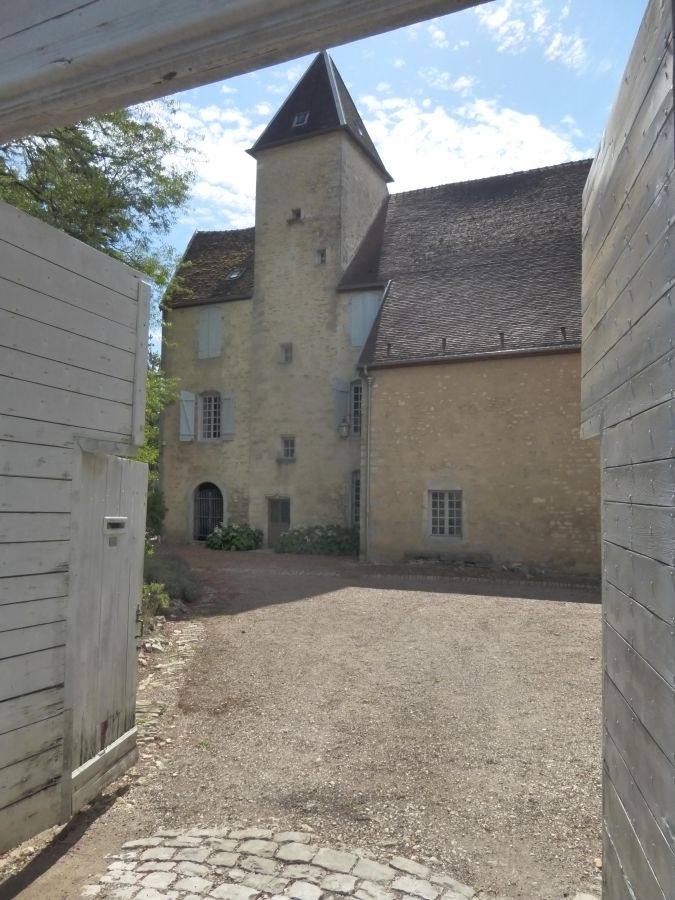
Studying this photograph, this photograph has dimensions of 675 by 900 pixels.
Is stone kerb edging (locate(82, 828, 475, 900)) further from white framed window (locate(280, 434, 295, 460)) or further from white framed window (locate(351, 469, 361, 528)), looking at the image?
white framed window (locate(280, 434, 295, 460))

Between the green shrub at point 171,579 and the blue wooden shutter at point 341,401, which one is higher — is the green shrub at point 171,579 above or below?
below

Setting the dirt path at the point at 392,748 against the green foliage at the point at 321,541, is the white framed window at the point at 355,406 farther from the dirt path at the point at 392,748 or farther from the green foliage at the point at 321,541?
the dirt path at the point at 392,748

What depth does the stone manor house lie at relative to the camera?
14.1 m

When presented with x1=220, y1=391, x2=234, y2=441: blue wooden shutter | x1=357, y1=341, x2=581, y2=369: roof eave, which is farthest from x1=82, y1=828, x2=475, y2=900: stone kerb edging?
x1=220, y1=391, x2=234, y2=441: blue wooden shutter

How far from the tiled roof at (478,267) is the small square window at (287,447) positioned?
13.6 ft

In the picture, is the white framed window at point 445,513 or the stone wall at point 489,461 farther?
the white framed window at point 445,513

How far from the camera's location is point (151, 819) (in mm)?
3643

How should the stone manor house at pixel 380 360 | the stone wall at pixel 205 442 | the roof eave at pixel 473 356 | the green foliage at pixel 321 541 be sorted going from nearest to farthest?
the roof eave at pixel 473 356 → the stone manor house at pixel 380 360 → the green foliage at pixel 321 541 → the stone wall at pixel 205 442

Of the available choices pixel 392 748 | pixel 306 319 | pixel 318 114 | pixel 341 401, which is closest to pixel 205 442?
pixel 341 401

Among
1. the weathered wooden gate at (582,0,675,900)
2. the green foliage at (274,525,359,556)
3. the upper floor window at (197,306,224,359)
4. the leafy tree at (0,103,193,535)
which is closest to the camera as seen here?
the weathered wooden gate at (582,0,675,900)

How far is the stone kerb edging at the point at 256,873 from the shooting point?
2893 millimetres

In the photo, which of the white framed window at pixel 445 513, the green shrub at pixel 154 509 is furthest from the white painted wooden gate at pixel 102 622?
the green shrub at pixel 154 509

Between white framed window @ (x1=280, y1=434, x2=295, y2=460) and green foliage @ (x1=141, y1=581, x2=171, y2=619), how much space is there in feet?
32.0

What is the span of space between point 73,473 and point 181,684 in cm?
334
